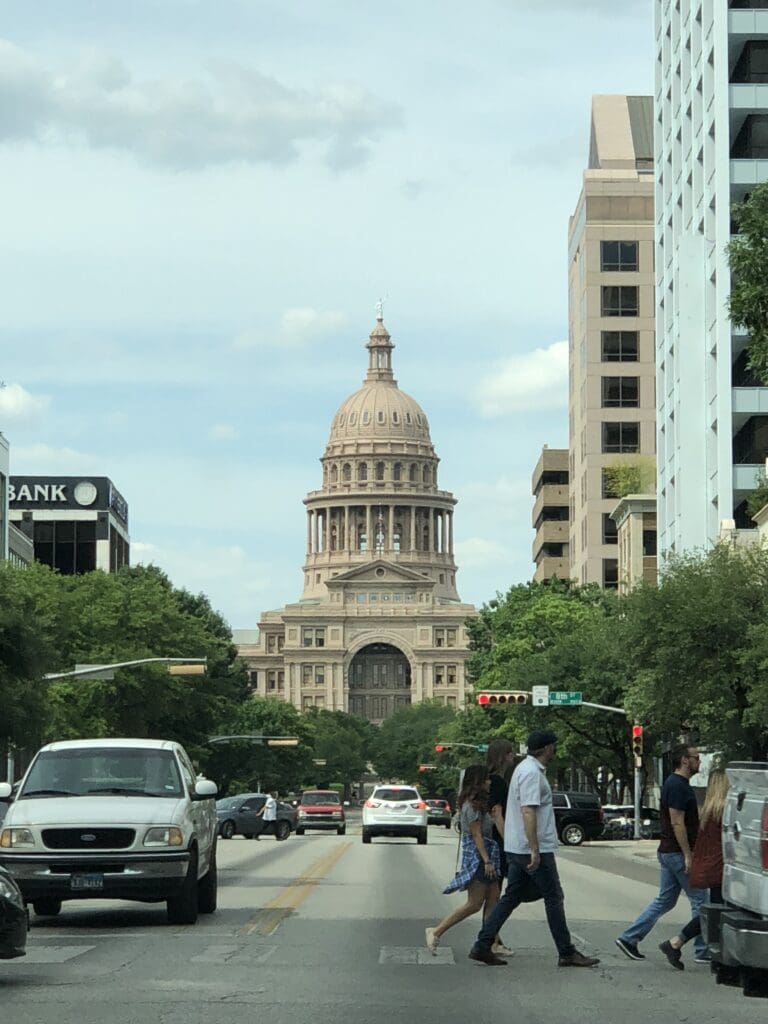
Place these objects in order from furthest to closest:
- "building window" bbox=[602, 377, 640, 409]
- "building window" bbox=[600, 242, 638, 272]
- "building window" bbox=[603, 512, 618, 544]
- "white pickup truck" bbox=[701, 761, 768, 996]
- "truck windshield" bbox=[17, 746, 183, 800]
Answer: "building window" bbox=[600, 242, 638, 272], "building window" bbox=[602, 377, 640, 409], "building window" bbox=[603, 512, 618, 544], "truck windshield" bbox=[17, 746, 183, 800], "white pickup truck" bbox=[701, 761, 768, 996]

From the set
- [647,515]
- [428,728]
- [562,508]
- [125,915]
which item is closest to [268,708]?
[562,508]

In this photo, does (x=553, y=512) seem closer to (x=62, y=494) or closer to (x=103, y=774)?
(x=62, y=494)

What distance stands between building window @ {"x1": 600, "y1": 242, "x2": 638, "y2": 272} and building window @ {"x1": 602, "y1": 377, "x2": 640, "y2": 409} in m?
6.29

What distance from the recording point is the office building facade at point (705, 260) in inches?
2512

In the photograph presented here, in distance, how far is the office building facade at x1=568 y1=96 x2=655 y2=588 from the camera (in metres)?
114

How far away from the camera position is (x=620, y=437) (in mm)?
115250

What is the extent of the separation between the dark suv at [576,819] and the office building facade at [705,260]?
841 cm

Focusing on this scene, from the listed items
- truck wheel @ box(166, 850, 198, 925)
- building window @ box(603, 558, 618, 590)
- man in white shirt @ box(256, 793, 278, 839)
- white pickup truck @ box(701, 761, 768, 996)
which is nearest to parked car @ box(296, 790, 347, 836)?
man in white shirt @ box(256, 793, 278, 839)

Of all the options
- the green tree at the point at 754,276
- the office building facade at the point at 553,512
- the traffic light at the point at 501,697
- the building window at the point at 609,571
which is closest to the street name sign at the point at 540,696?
the traffic light at the point at 501,697

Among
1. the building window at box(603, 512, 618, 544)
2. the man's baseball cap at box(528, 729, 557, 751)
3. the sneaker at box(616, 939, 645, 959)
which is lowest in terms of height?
the sneaker at box(616, 939, 645, 959)

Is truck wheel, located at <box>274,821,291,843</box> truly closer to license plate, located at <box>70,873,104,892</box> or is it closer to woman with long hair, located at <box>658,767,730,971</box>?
license plate, located at <box>70,873,104,892</box>

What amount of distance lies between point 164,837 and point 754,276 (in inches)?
386

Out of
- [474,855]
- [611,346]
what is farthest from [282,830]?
[611,346]

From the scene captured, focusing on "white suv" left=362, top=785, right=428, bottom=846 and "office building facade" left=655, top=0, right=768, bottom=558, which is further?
"office building facade" left=655, top=0, right=768, bottom=558
